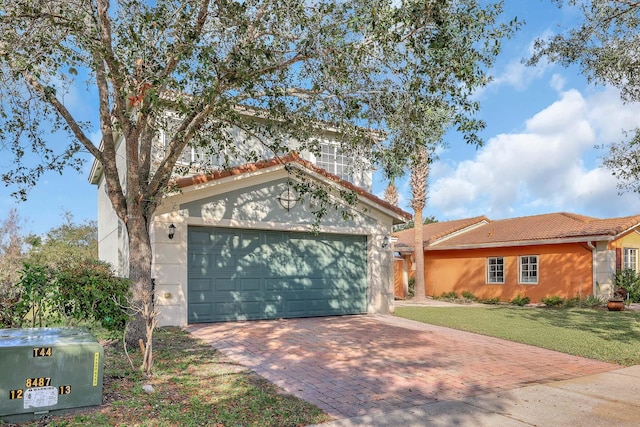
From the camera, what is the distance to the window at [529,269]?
63.0 feet

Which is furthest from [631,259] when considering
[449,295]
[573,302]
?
[449,295]

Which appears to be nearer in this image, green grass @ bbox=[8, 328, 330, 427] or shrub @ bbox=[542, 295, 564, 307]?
green grass @ bbox=[8, 328, 330, 427]

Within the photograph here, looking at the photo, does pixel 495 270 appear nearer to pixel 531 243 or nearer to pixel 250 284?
pixel 531 243

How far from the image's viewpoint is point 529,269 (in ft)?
63.8

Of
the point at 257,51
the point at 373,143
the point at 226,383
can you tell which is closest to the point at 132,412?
the point at 226,383

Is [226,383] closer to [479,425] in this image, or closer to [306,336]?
[479,425]

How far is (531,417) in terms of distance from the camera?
4.70m

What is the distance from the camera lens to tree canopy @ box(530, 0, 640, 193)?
981cm

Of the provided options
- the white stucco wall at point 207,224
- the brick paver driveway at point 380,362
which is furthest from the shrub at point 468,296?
the brick paver driveway at point 380,362

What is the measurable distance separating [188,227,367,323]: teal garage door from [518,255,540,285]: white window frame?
9.96 meters

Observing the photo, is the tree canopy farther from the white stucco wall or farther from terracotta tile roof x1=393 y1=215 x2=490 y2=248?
terracotta tile roof x1=393 y1=215 x2=490 y2=248

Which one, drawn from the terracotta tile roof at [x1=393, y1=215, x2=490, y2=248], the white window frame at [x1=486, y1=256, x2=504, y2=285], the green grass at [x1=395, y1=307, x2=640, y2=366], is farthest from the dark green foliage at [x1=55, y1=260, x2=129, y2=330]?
the terracotta tile roof at [x1=393, y1=215, x2=490, y2=248]

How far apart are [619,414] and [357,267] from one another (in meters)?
8.94

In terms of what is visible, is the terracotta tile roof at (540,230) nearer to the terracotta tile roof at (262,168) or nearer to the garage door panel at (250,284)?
the terracotta tile roof at (262,168)
